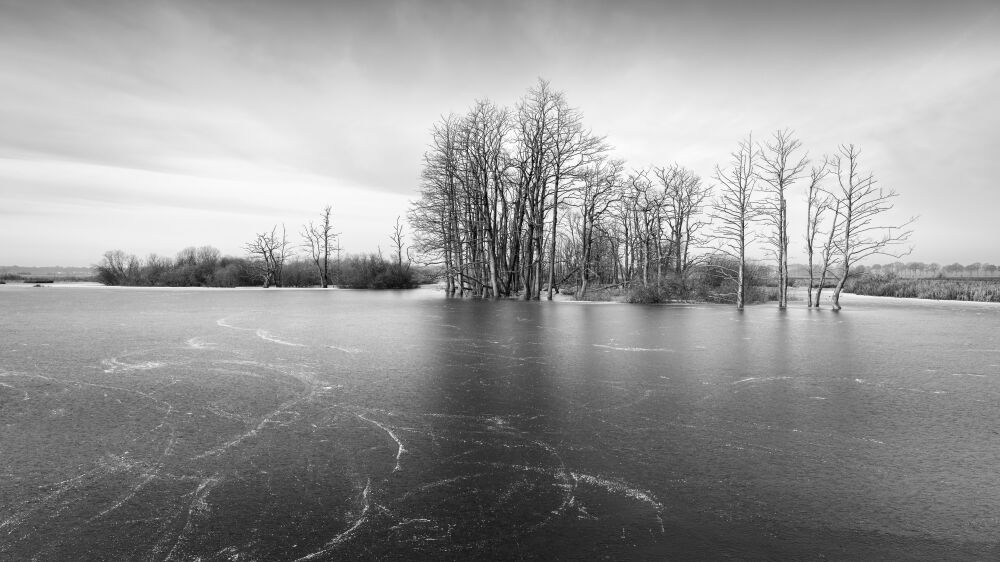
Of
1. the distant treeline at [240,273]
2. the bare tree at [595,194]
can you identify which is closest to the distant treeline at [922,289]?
the bare tree at [595,194]

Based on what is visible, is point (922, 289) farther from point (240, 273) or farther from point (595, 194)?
point (240, 273)

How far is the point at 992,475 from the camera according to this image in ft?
13.7

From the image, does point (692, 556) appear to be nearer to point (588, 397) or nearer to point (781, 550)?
point (781, 550)

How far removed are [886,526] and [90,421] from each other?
7.26 m

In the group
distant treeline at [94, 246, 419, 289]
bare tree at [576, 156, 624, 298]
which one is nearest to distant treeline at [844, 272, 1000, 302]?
bare tree at [576, 156, 624, 298]

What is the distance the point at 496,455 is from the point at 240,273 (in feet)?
181

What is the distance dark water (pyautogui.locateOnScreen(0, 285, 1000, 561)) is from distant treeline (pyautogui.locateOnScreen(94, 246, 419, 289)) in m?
38.4

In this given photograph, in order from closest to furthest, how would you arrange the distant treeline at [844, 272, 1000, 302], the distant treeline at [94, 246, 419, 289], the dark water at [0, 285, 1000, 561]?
the dark water at [0, 285, 1000, 561], the distant treeline at [844, 272, 1000, 302], the distant treeline at [94, 246, 419, 289]

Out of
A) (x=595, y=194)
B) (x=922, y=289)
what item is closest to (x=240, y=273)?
(x=595, y=194)

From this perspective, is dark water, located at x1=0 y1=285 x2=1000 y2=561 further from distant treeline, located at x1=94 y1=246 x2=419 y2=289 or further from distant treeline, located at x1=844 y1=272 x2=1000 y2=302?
distant treeline, located at x1=94 y1=246 x2=419 y2=289

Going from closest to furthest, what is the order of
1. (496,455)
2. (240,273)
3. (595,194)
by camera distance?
1. (496,455)
2. (595,194)
3. (240,273)

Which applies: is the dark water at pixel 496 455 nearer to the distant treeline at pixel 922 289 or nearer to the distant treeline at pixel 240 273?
the distant treeline at pixel 922 289

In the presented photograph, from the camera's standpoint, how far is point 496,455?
4.57 meters

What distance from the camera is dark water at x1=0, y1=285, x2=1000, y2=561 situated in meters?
3.17
